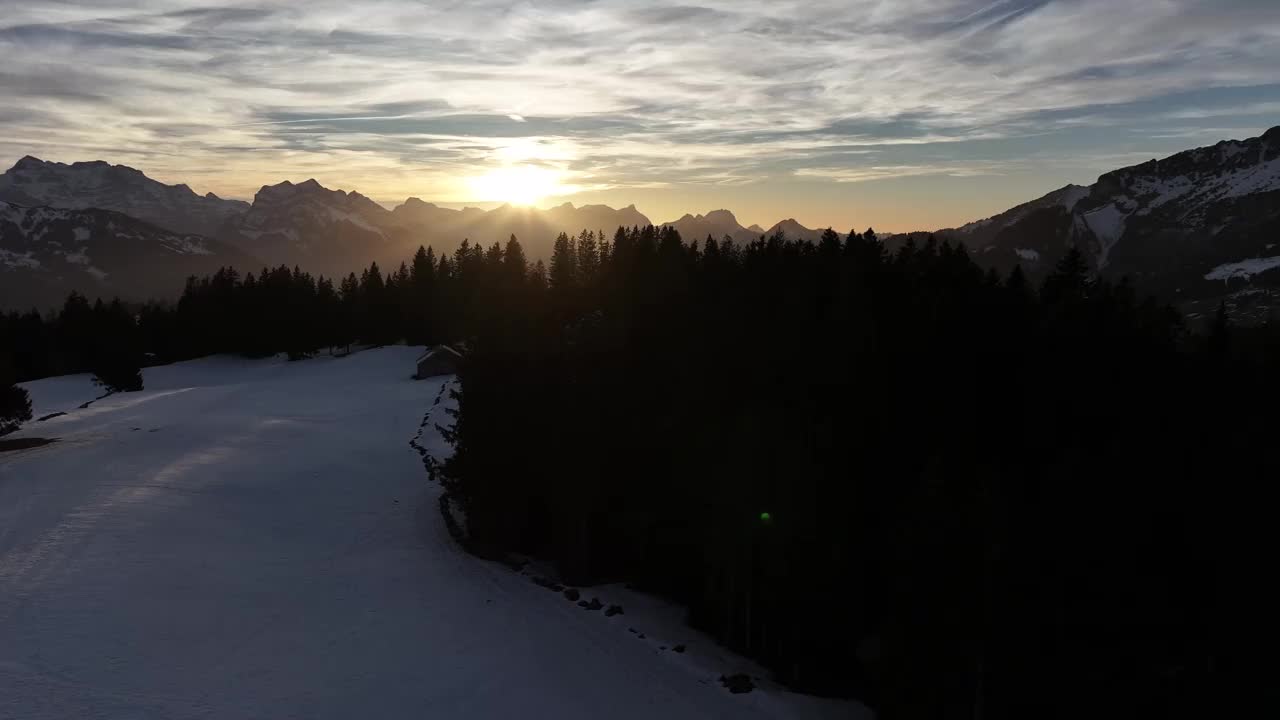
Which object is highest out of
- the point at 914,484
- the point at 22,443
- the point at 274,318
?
the point at 274,318

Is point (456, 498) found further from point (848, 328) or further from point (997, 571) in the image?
point (997, 571)

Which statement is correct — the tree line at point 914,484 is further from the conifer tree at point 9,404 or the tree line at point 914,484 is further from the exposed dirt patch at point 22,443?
the conifer tree at point 9,404

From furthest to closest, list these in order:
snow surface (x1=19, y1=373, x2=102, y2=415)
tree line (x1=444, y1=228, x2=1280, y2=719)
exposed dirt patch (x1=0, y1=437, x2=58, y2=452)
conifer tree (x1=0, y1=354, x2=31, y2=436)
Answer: snow surface (x1=19, y1=373, x2=102, y2=415) → conifer tree (x1=0, y1=354, x2=31, y2=436) → exposed dirt patch (x1=0, y1=437, x2=58, y2=452) → tree line (x1=444, y1=228, x2=1280, y2=719)

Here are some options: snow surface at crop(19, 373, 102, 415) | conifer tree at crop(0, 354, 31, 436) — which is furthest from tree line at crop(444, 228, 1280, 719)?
snow surface at crop(19, 373, 102, 415)

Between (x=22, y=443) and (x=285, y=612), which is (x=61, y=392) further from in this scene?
(x=285, y=612)

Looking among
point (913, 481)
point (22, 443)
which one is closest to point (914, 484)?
point (913, 481)

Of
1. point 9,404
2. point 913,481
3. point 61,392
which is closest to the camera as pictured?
point 913,481

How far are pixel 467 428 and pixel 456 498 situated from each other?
457 centimetres

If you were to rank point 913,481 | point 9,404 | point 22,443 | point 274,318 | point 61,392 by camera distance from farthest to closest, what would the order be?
point 274,318, point 61,392, point 9,404, point 22,443, point 913,481

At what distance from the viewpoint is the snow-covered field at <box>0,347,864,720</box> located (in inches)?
1013

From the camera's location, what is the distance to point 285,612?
31.6 meters

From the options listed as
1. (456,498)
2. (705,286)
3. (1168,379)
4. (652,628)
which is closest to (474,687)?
(652,628)

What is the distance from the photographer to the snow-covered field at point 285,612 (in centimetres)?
2573

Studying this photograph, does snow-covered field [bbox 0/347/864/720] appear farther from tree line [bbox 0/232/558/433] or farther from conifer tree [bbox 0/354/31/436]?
tree line [bbox 0/232/558/433]
